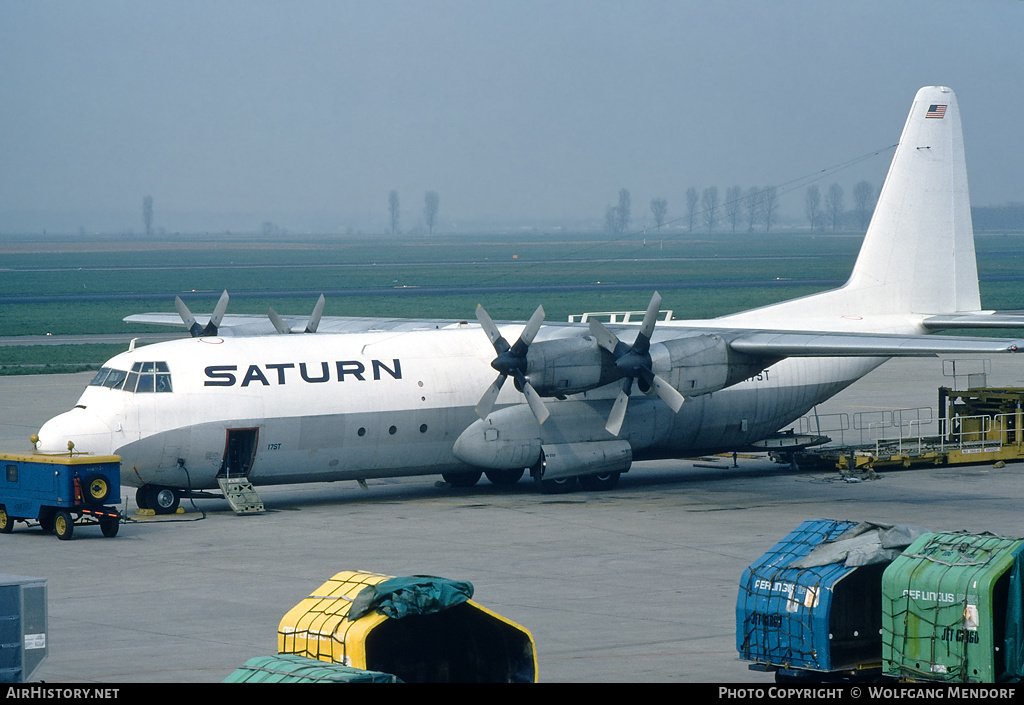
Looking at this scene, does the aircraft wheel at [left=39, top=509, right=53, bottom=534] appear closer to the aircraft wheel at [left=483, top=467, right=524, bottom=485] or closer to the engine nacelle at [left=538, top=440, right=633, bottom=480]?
the aircraft wheel at [left=483, top=467, right=524, bottom=485]

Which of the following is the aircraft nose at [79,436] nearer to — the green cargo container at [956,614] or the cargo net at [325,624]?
the cargo net at [325,624]

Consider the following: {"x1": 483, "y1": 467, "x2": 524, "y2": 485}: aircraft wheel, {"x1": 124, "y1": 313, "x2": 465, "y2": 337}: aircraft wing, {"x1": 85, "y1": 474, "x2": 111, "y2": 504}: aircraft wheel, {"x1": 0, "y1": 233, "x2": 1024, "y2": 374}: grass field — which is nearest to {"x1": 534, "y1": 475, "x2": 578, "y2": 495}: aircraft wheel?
{"x1": 483, "y1": 467, "x2": 524, "y2": 485}: aircraft wheel

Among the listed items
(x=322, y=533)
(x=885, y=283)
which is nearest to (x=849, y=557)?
(x=322, y=533)

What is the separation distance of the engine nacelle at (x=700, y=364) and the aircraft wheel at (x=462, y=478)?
191 inches

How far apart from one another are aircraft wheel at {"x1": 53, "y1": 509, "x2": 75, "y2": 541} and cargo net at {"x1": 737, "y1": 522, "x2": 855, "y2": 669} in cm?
1356

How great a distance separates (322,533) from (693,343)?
28.7 feet

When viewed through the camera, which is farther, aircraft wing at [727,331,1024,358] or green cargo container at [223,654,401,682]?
aircraft wing at [727,331,1024,358]

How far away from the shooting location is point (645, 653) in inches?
592


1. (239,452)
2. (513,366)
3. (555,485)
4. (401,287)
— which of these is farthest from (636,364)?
(401,287)

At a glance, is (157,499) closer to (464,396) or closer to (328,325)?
(464,396)

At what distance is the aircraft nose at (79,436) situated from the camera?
2452 centimetres

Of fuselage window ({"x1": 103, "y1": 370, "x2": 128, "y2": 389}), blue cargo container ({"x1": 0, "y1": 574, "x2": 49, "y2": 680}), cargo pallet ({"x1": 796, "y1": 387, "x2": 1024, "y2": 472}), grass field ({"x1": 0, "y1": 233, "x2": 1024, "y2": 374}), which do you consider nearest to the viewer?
blue cargo container ({"x1": 0, "y1": 574, "x2": 49, "y2": 680})

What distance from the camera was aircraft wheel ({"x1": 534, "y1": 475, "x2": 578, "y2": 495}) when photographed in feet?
92.4

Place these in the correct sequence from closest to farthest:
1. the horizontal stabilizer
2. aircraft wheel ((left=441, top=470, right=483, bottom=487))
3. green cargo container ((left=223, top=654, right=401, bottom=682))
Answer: green cargo container ((left=223, top=654, right=401, bottom=682)) < aircraft wheel ((left=441, top=470, right=483, bottom=487)) < the horizontal stabilizer
